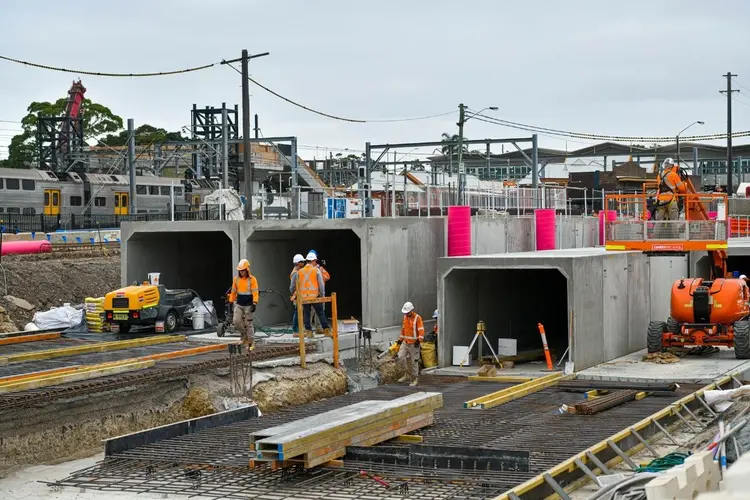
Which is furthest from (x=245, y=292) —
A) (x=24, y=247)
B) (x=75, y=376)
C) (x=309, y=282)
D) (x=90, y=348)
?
(x=24, y=247)

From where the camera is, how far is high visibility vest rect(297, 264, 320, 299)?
2283cm

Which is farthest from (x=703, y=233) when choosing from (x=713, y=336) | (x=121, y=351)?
(x=121, y=351)

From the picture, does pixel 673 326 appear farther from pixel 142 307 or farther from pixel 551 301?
pixel 142 307

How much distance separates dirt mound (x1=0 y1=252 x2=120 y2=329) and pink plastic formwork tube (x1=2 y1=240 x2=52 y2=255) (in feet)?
1.73

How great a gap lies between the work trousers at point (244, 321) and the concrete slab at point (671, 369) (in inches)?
264

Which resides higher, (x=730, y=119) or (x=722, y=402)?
(x=730, y=119)

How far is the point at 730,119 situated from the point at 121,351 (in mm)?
45152

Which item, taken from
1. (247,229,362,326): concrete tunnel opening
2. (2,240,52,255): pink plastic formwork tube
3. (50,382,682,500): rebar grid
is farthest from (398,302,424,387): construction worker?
(2,240,52,255): pink plastic formwork tube

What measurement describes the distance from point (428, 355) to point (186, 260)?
10110mm

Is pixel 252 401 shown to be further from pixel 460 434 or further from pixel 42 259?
pixel 42 259

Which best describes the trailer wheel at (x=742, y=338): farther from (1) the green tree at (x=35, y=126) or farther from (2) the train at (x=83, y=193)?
(1) the green tree at (x=35, y=126)

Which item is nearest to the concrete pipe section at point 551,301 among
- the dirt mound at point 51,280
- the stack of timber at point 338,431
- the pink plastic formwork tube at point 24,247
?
the stack of timber at point 338,431

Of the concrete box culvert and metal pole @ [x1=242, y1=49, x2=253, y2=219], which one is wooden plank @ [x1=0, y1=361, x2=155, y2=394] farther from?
metal pole @ [x1=242, y1=49, x2=253, y2=219]

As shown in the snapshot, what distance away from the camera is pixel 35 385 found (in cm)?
1773
